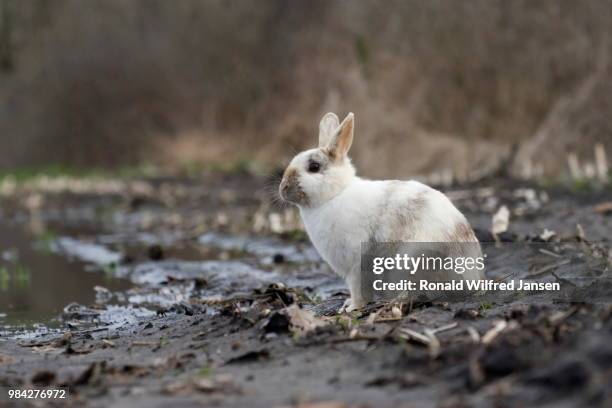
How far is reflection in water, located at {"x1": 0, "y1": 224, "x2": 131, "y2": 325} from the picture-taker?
9.79 m

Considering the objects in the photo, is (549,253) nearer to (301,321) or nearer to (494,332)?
(301,321)

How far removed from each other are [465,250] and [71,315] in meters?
3.89

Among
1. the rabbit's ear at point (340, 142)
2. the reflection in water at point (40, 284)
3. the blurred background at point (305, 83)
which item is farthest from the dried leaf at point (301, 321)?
the blurred background at point (305, 83)

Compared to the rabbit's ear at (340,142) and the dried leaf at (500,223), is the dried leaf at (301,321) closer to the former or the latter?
the rabbit's ear at (340,142)

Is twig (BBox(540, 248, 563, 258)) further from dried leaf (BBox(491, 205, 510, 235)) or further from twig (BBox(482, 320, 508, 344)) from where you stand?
twig (BBox(482, 320, 508, 344))

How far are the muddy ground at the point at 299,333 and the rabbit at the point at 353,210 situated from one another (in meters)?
0.42

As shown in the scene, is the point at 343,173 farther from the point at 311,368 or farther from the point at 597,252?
the point at 597,252

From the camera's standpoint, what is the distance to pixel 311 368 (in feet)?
17.8

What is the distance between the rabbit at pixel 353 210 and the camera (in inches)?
278

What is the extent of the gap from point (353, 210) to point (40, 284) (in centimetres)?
611

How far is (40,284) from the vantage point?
12.0 metres

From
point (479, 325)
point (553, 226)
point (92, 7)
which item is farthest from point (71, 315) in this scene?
point (92, 7)

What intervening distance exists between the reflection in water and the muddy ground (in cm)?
4

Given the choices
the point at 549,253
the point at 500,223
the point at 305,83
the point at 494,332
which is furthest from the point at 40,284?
the point at 305,83
